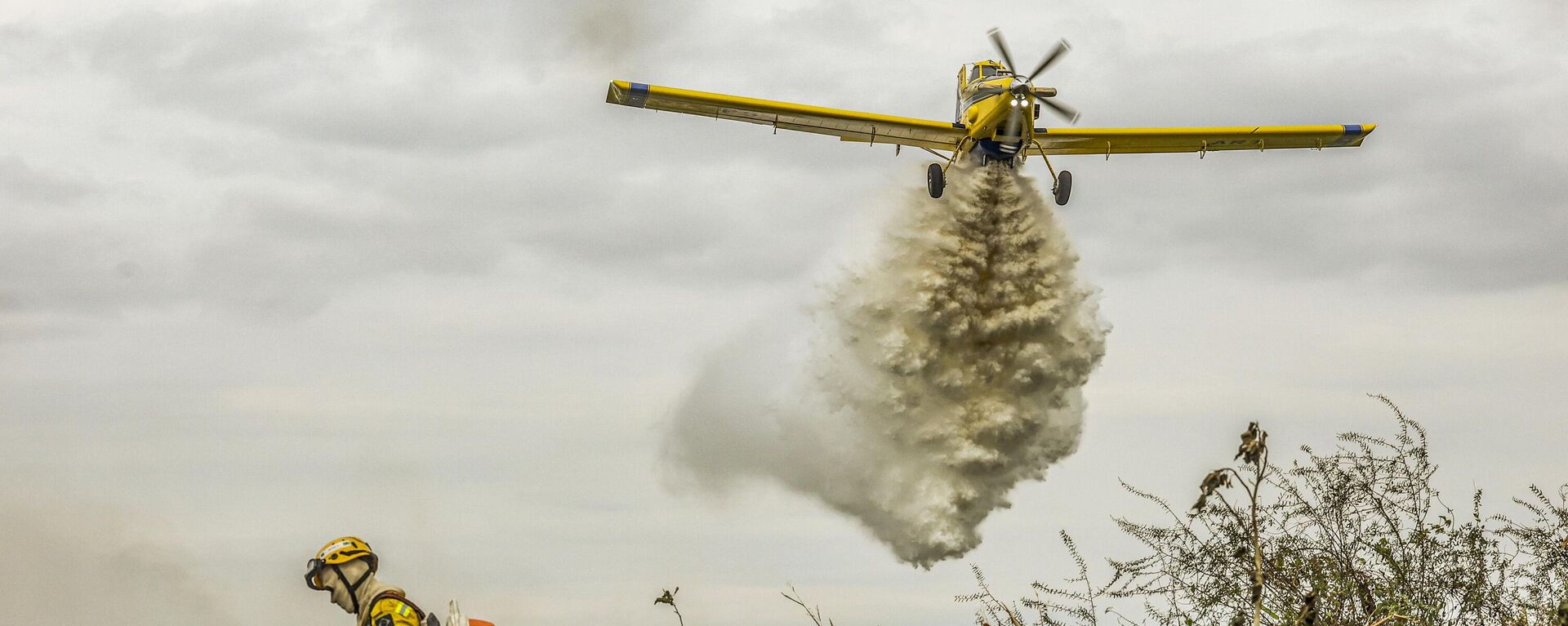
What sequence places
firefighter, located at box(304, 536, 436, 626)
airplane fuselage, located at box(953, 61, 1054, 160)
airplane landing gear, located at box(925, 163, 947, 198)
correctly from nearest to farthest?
firefighter, located at box(304, 536, 436, 626), airplane fuselage, located at box(953, 61, 1054, 160), airplane landing gear, located at box(925, 163, 947, 198)

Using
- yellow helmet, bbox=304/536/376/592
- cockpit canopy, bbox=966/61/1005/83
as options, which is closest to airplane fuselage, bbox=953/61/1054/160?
cockpit canopy, bbox=966/61/1005/83

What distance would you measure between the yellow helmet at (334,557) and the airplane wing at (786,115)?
23893mm

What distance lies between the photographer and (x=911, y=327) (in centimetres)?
3728

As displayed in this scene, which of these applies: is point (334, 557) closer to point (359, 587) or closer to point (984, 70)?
point (359, 587)

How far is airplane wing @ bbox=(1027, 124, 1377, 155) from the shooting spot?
121 feet

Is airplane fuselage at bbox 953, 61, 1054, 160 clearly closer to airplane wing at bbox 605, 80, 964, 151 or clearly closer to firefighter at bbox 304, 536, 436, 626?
airplane wing at bbox 605, 80, 964, 151

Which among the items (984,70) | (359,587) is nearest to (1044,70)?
(984,70)

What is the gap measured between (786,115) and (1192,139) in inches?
423

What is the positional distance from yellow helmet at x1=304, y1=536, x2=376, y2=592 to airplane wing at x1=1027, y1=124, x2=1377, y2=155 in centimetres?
2725

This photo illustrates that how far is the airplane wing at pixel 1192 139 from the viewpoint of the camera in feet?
121

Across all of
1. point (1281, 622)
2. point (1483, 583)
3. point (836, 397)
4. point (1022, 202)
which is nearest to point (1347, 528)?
point (1483, 583)

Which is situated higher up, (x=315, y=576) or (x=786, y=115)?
(x=786, y=115)

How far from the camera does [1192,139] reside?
37906mm

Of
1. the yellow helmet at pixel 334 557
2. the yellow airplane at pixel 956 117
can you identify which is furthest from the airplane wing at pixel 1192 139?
the yellow helmet at pixel 334 557
